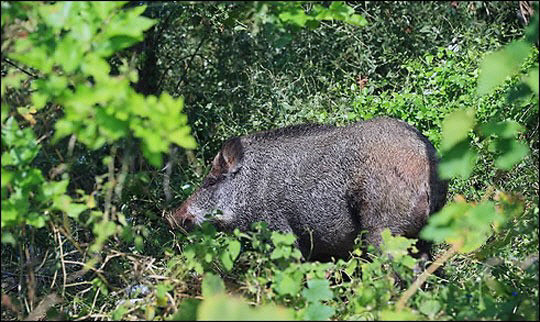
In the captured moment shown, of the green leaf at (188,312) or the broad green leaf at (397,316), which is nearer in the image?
the broad green leaf at (397,316)

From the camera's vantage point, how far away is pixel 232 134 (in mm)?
9359

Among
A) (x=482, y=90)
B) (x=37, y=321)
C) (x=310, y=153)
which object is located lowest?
(x=37, y=321)

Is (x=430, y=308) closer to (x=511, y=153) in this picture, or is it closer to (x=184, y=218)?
(x=511, y=153)

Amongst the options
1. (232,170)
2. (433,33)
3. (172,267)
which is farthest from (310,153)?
(433,33)

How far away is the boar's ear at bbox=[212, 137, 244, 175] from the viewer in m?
7.66

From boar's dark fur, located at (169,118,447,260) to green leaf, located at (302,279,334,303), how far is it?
131 centimetres

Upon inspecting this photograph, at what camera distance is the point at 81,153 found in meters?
6.62

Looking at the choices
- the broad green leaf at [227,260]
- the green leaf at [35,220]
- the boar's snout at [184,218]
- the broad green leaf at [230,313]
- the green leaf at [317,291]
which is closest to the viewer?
the broad green leaf at [230,313]

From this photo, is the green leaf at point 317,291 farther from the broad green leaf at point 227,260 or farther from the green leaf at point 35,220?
the green leaf at point 35,220

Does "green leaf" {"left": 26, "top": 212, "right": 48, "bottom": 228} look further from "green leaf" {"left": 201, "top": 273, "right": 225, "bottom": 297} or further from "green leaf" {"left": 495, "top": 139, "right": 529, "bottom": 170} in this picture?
"green leaf" {"left": 495, "top": 139, "right": 529, "bottom": 170}

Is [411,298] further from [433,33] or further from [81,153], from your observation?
[433,33]

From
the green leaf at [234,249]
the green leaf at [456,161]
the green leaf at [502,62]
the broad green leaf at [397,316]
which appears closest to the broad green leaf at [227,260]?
the green leaf at [234,249]

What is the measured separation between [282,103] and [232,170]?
1.85 m

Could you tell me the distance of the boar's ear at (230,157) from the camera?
766 centimetres
